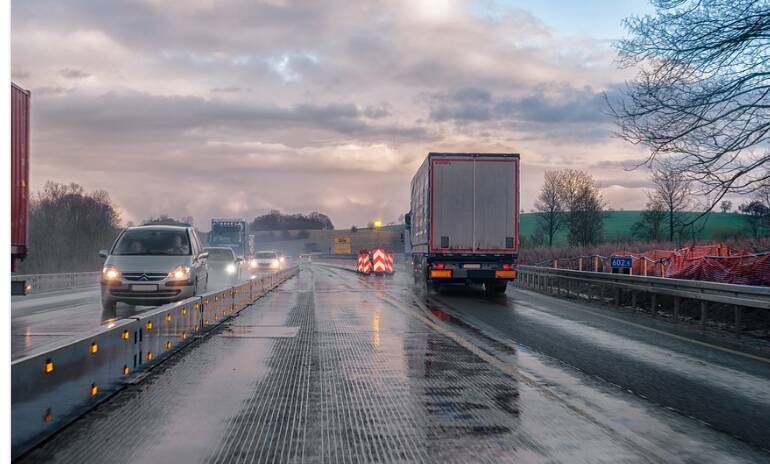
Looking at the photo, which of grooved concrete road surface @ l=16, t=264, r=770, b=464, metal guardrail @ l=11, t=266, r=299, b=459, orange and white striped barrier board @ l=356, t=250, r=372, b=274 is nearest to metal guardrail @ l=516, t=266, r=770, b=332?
grooved concrete road surface @ l=16, t=264, r=770, b=464

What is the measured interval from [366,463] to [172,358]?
545 centimetres

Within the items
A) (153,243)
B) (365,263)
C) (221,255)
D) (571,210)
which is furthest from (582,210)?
(153,243)

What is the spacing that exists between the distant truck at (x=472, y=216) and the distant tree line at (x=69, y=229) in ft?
135

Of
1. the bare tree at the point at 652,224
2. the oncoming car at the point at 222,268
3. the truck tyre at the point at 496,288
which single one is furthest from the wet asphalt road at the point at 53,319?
the bare tree at the point at 652,224

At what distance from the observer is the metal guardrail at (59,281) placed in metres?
28.3

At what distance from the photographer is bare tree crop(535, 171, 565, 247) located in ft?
224

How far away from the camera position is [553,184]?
6981 cm

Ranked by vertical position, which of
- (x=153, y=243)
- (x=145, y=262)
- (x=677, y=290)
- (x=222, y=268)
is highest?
(x=153, y=243)

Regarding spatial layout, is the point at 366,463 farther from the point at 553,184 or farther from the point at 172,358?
the point at 553,184

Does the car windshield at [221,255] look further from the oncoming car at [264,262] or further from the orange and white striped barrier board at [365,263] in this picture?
the oncoming car at [264,262]

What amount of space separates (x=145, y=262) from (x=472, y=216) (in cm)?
1036

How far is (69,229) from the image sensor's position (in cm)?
6512

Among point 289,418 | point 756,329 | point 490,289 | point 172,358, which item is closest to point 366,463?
point 289,418

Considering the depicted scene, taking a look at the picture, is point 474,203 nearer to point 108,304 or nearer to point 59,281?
point 108,304
